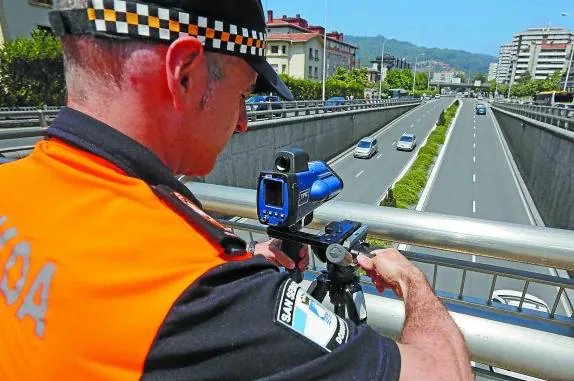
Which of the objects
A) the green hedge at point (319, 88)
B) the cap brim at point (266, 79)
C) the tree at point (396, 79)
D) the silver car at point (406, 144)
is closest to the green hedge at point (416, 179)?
the silver car at point (406, 144)

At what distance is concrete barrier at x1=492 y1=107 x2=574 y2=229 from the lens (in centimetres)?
1593

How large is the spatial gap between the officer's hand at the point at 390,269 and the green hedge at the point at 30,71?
24.6m

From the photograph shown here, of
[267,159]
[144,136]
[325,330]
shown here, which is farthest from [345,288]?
[267,159]

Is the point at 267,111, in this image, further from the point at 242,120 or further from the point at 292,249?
the point at 242,120

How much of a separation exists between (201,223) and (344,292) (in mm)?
770

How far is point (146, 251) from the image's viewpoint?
0.80 meters

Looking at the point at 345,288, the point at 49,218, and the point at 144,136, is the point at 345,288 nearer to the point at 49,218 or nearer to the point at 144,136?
the point at 144,136

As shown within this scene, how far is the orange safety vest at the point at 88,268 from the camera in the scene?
76 centimetres

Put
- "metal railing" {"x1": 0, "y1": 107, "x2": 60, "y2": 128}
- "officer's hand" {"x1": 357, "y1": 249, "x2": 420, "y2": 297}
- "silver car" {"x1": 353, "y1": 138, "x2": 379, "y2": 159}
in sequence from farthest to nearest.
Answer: "silver car" {"x1": 353, "y1": 138, "x2": 379, "y2": 159} → "metal railing" {"x1": 0, "y1": 107, "x2": 60, "y2": 128} → "officer's hand" {"x1": 357, "y1": 249, "x2": 420, "y2": 297}

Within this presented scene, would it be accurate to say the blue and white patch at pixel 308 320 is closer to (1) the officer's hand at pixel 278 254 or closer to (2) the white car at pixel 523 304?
(1) the officer's hand at pixel 278 254

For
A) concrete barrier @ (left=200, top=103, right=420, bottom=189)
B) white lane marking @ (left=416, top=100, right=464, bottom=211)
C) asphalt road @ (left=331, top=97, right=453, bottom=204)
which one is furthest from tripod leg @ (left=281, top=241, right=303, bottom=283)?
asphalt road @ (left=331, top=97, right=453, bottom=204)

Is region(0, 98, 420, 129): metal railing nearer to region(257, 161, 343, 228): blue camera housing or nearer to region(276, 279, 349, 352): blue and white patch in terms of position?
region(257, 161, 343, 228): blue camera housing

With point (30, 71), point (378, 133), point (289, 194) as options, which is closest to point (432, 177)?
point (378, 133)

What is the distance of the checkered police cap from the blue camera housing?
46 centimetres
